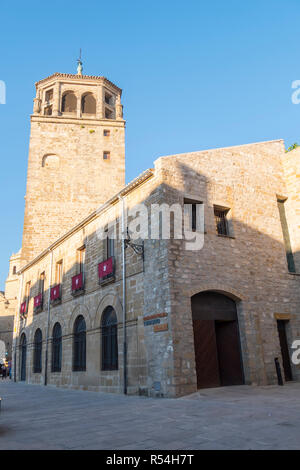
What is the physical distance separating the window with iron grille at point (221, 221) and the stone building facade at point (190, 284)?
0.04 meters

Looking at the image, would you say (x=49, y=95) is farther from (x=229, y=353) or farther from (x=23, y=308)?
(x=229, y=353)

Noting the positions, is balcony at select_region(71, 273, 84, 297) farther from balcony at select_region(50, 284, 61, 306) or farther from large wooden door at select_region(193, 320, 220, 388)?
large wooden door at select_region(193, 320, 220, 388)

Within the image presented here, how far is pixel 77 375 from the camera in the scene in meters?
14.8

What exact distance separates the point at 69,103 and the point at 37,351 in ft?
72.6

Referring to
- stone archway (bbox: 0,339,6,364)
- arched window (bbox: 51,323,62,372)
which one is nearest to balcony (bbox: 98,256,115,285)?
arched window (bbox: 51,323,62,372)

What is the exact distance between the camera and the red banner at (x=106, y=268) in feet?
43.0

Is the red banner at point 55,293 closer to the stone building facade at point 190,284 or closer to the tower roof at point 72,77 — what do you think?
the stone building facade at point 190,284

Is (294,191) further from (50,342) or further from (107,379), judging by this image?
(50,342)

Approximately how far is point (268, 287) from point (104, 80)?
83.9ft

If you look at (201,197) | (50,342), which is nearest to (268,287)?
(201,197)

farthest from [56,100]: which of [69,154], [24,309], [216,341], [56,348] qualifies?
[216,341]

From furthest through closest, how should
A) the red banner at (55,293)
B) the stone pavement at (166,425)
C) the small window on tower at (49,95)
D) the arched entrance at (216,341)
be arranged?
the small window on tower at (49,95) → the red banner at (55,293) → the arched entrance at (216,341) → the stone pavement at (166,425)

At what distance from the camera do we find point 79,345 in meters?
15.3

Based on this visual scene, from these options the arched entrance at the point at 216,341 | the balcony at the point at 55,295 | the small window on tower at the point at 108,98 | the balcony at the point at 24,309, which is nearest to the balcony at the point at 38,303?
the balcony at the point at 55,295
